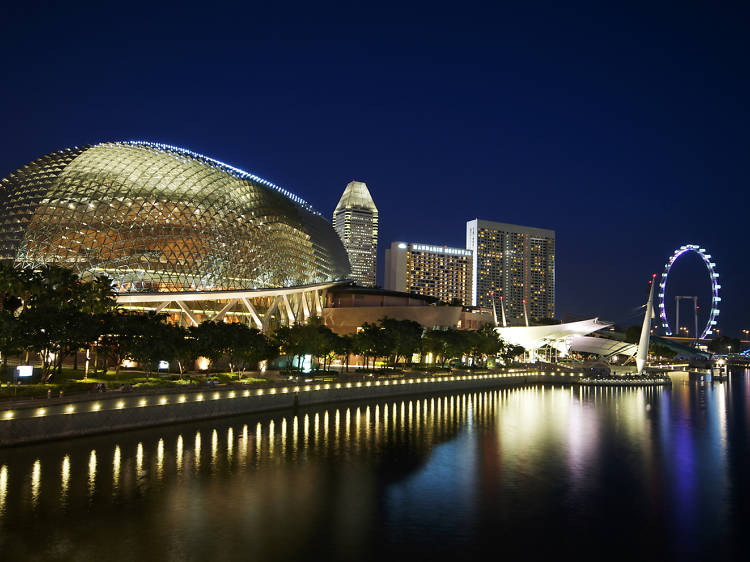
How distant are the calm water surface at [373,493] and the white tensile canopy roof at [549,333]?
5743cm

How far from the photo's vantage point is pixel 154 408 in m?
31.5

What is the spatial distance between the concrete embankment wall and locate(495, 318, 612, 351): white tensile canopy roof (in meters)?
51.3

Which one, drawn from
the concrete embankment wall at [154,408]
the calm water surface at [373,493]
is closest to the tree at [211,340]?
the concrete embankment wall at [154,408]

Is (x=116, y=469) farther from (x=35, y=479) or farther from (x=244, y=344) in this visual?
(x=244, y=344)

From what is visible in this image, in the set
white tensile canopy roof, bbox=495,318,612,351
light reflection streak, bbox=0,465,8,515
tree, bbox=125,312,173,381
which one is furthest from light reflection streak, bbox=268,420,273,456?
white tensile canopy roof, bbox=495,318,612,351

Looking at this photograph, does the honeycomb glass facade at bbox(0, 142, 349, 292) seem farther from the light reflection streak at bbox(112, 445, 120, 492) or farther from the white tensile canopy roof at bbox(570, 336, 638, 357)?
the white tensile canopy roof at bbox(570, 336, 638, 357)

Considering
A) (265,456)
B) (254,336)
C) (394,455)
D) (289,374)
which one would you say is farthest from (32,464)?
(289,374)

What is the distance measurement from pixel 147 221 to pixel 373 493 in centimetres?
4246

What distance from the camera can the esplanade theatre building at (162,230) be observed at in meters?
53.7

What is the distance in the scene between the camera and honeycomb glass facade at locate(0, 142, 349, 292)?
53.6m

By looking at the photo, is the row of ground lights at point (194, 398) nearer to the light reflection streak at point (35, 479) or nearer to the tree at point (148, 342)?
the light reflection streak at point (35, 479)

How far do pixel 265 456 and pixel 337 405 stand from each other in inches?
685

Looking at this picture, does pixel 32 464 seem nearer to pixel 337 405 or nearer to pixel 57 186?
pixel 337 405

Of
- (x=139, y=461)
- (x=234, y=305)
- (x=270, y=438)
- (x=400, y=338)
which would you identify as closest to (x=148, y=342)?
(x=270, y=438)
